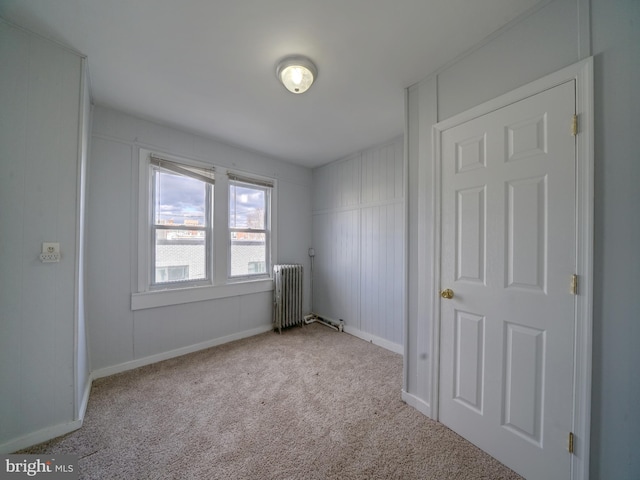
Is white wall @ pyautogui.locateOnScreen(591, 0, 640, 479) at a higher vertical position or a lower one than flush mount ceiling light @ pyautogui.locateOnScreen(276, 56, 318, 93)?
lower

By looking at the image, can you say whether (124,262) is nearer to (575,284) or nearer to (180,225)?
(180,225)

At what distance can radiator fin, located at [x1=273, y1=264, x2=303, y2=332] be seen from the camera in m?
3.52

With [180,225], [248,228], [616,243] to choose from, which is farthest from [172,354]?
[616,243]

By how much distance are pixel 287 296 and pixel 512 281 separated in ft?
9.25

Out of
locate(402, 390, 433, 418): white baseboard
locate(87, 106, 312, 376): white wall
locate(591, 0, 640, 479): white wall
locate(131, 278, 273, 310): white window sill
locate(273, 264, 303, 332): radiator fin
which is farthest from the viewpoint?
locate(273, 264, 303, 332): radiator fin

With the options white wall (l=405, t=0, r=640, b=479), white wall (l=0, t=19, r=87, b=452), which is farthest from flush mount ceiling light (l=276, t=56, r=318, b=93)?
white wall (l=0, t=19, r=87, b=452)

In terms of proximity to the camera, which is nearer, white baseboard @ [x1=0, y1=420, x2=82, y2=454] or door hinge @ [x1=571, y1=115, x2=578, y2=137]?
door hinge @ [x1=571, y1=115, x2=578, y2=137]

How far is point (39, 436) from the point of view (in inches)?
60.0

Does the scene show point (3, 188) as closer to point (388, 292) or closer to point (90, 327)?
point (90, 327)

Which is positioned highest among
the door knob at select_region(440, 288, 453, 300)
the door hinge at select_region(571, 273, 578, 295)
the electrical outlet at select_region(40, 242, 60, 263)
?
the electrical outlet at select_region(40, 242, 60, 263)

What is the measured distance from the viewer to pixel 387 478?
133 cm

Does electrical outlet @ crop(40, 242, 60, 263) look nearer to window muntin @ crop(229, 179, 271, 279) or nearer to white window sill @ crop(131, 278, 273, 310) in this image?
white window sill @ crop(131, 278, 273, 310)

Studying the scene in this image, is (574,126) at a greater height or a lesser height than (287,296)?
greater

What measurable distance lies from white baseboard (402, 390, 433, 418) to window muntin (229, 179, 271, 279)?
95.5 inches
